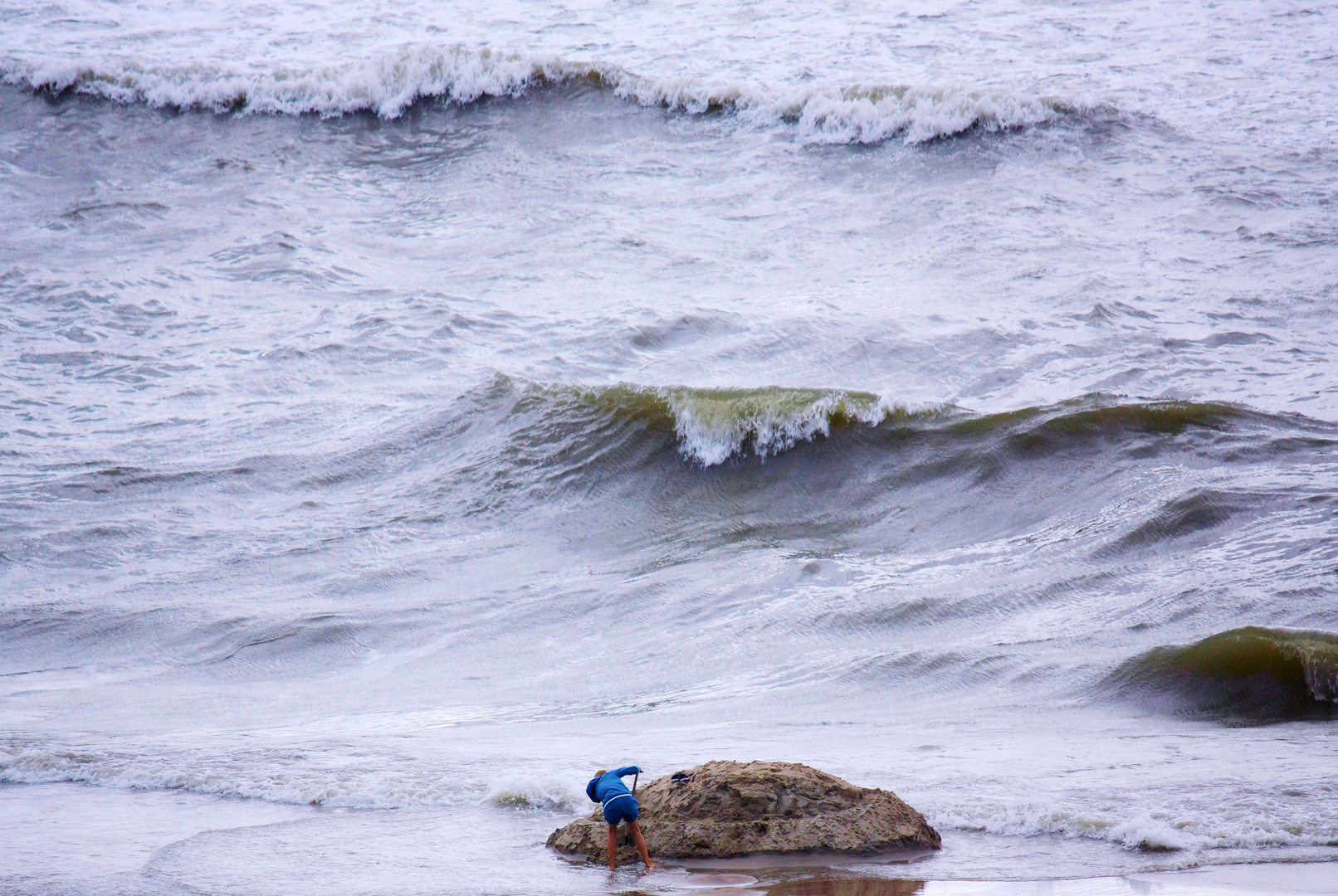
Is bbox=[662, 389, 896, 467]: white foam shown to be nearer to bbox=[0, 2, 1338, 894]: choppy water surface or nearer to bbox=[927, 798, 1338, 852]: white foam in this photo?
bbox=[0, 2, 1338, 894]: choppy water surface

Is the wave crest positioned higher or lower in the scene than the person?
lower

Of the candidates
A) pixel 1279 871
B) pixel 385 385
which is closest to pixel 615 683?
pixel 1279 871

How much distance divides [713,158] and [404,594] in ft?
31.6

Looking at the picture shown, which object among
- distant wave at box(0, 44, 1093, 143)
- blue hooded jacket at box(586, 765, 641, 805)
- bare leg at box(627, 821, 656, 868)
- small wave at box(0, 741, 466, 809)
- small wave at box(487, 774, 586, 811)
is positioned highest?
distant wave at box(0, 44, 1093, 143)

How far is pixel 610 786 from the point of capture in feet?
12.1

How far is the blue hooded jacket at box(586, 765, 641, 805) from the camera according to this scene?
145 inches

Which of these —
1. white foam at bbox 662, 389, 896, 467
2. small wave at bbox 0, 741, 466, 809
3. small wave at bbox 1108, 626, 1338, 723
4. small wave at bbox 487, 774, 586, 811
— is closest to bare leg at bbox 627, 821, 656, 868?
small wave at bbox 487, 774, 586, 811

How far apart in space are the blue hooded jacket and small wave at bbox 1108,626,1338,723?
257cm

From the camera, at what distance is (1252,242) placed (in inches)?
471

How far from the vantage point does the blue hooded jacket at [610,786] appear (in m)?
3.68

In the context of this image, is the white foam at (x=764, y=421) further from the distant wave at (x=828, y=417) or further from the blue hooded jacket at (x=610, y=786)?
the blue hooded jacket at (x=610, y=786)

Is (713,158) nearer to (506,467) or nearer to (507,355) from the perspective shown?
(507,355)

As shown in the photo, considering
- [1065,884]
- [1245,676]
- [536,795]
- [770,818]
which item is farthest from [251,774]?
[1245,676]

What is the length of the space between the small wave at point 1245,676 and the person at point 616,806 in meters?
2.53
